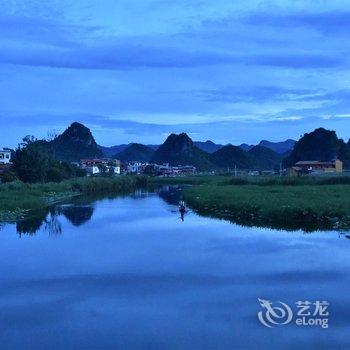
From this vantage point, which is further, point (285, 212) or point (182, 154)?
point (182, 154)

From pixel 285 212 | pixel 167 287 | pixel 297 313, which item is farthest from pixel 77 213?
pixel 297 313

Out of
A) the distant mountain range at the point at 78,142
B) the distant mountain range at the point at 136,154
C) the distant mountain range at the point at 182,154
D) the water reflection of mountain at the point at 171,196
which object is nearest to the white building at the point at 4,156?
the water reflection of mountain at the point at 171,196

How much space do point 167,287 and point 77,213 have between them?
64.3ft

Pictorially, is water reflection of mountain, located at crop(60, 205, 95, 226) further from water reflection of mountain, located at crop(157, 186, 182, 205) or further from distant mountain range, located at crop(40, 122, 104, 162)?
distant mountain range, located at crop(40, 122, 104, 162)

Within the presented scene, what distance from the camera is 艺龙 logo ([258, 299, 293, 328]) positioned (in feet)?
31.7

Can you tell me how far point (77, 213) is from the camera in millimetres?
31047

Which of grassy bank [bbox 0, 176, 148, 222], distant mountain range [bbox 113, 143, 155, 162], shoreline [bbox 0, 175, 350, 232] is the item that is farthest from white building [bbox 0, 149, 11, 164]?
distant mountain range [bbox 113, 143, 155, 162]

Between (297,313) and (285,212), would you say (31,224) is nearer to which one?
(285,212)

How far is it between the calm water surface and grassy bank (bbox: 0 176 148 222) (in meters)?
8.08

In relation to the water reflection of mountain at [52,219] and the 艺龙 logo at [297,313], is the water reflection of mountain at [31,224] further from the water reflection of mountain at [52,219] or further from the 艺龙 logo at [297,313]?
the 艺龙 logo at [297,313]

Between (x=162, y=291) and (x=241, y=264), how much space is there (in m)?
3.60

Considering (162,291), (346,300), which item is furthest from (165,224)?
(346,300)

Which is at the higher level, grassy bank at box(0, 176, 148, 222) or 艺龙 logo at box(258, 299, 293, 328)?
grassy bank at box(0, 176, 148, 222)

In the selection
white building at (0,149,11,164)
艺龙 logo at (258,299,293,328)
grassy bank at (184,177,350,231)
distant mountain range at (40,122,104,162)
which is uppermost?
distant mountain range at (40,122,104,162)
